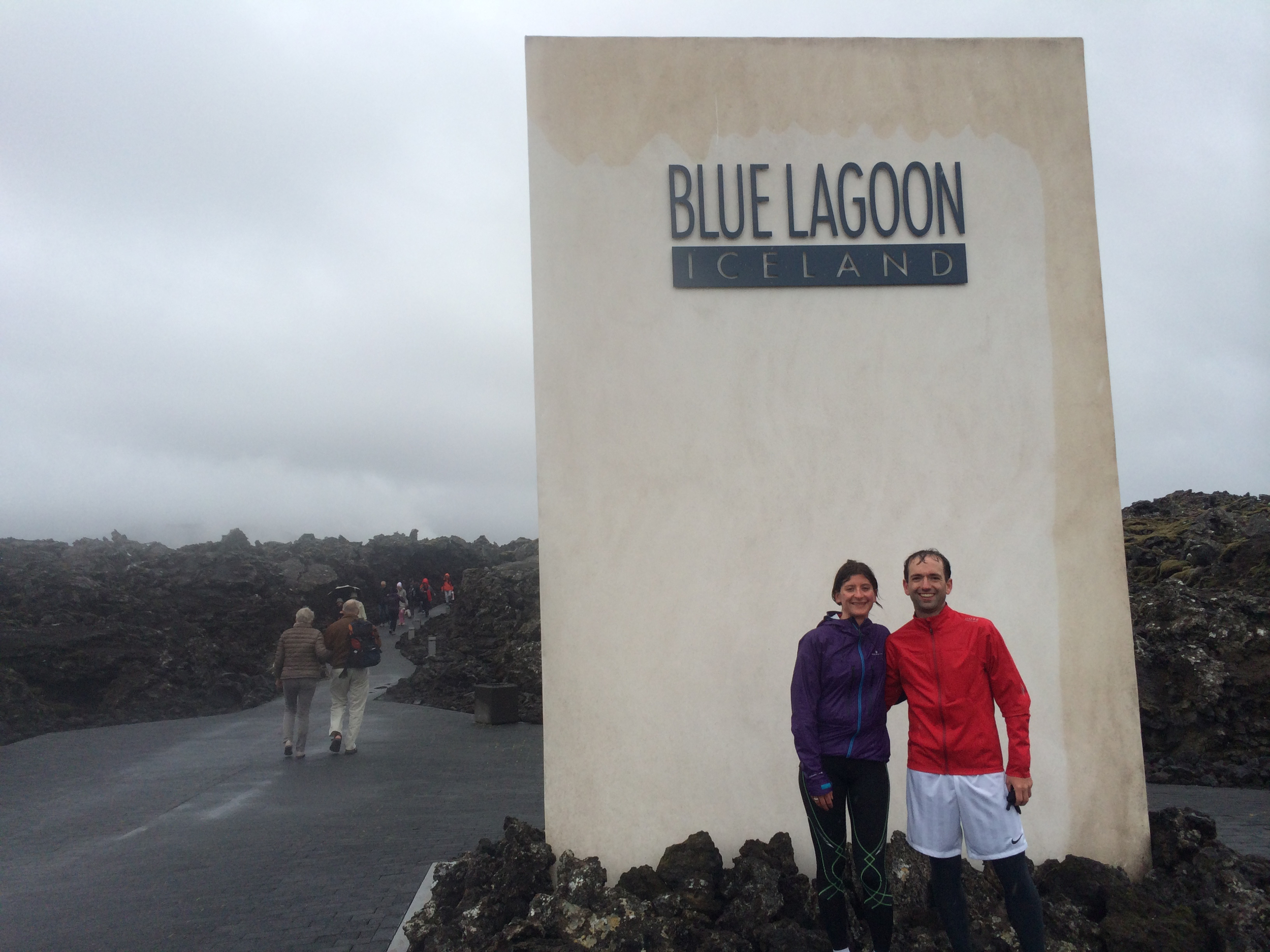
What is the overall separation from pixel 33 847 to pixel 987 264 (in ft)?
26.1

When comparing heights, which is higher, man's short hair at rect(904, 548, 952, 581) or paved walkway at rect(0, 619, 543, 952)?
man's short hair at rect(904, 548, 952, 581)

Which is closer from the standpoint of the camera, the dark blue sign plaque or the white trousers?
the dark blue sign plaque

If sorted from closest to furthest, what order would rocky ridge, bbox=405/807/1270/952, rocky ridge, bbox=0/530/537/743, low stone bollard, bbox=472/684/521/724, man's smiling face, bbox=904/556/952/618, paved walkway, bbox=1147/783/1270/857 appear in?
man's smiling face, bbox=904/556/952/618 → rocky ridge, bbox=405/807/1270/952 → paved walkway, bbox=1147/783/1270/857 → low stone bollard, bbox=472/684/521/724 → rocky ridge, bbox=0/530/537/743

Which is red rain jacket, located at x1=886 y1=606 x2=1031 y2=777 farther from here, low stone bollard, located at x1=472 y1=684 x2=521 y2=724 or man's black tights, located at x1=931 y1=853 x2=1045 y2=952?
low stone bollard, located at x1=472 y1=684 x2=521 y2=724

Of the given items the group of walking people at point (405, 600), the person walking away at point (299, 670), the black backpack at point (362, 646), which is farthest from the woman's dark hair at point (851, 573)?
the group of walking people at point (405, 600)

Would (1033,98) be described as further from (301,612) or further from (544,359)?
(301,612)

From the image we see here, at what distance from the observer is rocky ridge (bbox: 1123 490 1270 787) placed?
8.32 meters

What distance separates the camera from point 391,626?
29828mm

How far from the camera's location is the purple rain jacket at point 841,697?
355 cm

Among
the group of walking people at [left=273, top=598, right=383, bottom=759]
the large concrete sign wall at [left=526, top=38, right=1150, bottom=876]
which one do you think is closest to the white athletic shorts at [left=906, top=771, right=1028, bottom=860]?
the large concrete sign wall at [left=526, top=38, right=1150, bottom=876]

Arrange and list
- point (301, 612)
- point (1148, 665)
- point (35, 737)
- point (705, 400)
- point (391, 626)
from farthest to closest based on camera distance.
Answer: point (391, 626) → point (35, 737) → point (301, 612) → point (1148, 665) → point (705, 400)

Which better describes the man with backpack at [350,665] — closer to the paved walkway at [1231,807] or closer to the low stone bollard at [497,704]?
the low stone bollard at [497,704]

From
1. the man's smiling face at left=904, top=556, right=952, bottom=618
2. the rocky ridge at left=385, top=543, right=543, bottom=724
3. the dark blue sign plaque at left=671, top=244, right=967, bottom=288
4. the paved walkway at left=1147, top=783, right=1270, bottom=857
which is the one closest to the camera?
the man's smiling face at left=904, top=556, right=952, bottom=618

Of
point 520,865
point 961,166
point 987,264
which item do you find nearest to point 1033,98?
point 961,166
